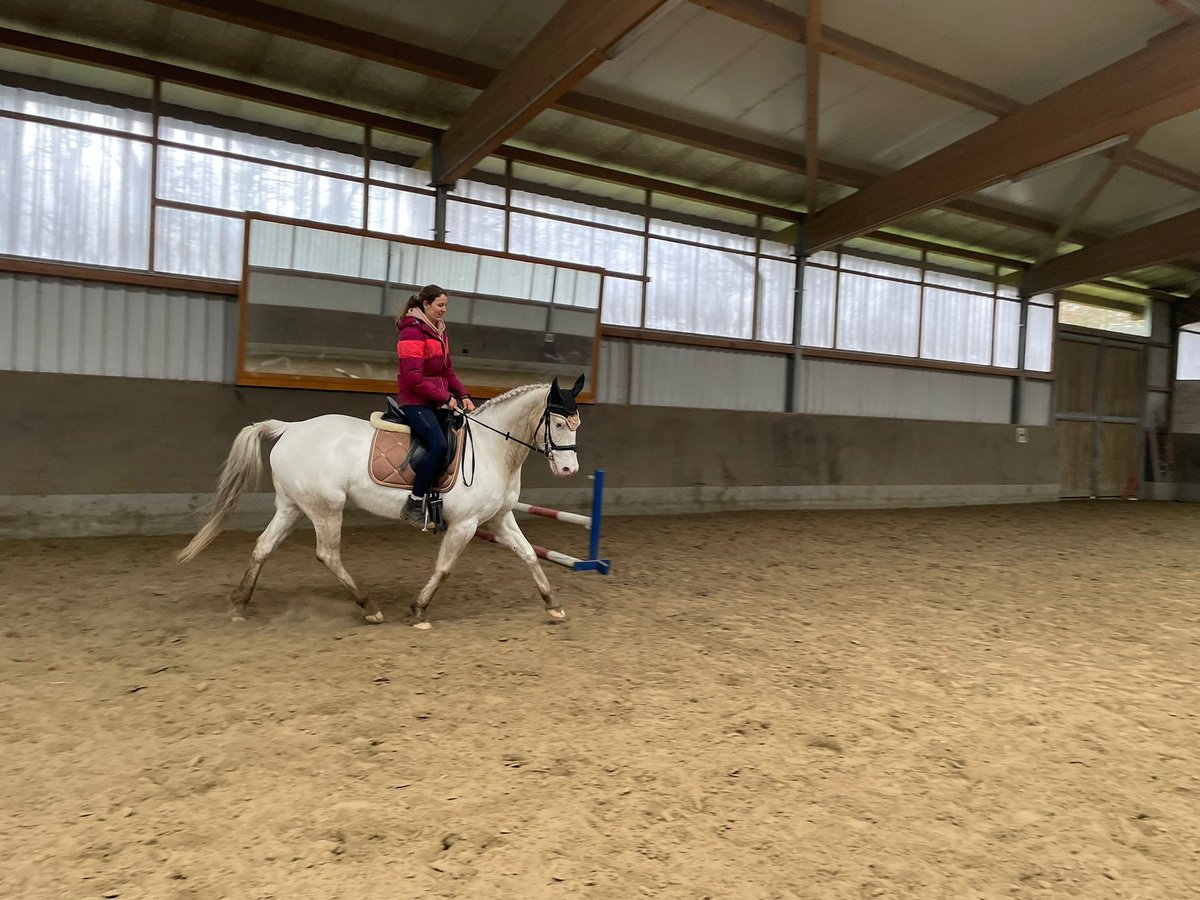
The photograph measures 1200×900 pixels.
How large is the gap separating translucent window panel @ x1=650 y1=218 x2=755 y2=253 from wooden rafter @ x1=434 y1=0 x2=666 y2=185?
11.1ft

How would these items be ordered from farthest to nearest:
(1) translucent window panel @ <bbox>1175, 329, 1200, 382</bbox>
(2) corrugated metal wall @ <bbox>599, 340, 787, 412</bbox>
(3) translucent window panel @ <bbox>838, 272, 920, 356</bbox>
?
(1) translucent window panel @ <bbox>1175, 329, 1200, 382</bbox>, (3) translucent window panel @ <bbox>838, 272, 920, 356</bbox>, (2) corrugated metal wall @ <bbox>599, 340, 787, 412</bbox>

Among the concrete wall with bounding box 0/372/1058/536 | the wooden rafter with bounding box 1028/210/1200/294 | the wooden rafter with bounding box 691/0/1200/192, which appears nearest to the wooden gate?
the concrete wall with bounding box 0/372/1058/536

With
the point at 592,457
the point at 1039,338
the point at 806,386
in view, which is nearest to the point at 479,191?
the point at 592,457

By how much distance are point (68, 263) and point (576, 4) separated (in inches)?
223

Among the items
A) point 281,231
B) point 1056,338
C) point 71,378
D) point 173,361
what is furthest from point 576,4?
point 1056,338

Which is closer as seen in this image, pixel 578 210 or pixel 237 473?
pixel 237 473

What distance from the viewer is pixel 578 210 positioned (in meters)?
9.68

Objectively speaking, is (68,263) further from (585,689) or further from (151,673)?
(585,689)

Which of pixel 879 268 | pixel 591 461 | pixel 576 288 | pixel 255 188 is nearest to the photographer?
pixel 255 188

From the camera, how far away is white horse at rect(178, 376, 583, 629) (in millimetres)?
4137

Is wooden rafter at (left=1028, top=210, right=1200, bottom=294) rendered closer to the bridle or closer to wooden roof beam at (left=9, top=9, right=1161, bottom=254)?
wooden roof beam at (left=9, top=9, right=1161, bottom=254)

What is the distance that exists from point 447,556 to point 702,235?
8.13 meters

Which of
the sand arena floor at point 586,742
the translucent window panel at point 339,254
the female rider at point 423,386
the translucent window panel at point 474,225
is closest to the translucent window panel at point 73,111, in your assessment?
the translucent window panel at point 339,254

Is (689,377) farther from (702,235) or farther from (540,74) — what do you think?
(540,74)
